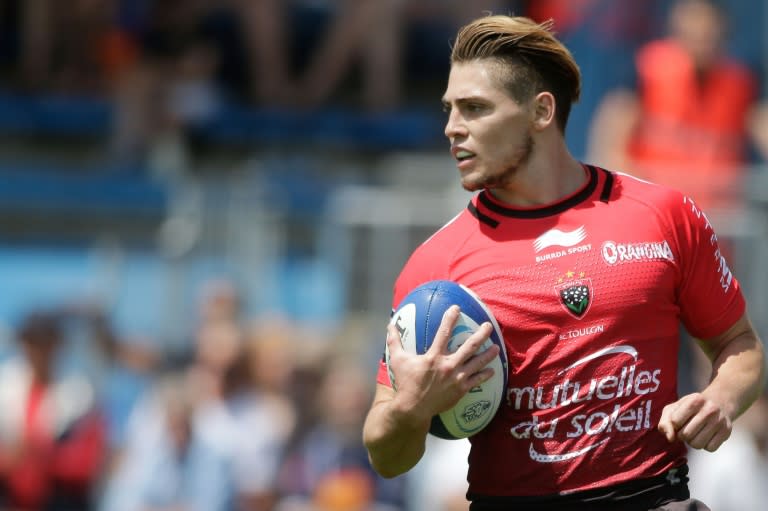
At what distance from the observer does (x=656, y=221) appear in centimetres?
417

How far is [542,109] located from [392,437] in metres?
1.09

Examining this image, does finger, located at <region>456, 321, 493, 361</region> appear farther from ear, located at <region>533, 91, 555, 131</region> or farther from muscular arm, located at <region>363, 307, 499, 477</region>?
ear, located at <region>533, 91, 555, 131</region>

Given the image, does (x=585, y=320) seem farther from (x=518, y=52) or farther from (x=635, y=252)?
(x=518, y=52)

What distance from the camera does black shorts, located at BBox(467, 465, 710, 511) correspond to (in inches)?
158

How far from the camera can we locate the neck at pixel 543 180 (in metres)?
4.23

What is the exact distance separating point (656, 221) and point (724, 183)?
4.83 metres

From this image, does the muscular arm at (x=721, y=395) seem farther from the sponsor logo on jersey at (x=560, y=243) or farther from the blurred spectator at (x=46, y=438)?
the blurred spectator at (x=46, y=438)

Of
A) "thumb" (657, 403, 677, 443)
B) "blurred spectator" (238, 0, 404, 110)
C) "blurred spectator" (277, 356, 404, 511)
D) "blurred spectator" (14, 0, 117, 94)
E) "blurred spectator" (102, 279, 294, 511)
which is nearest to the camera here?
"thumb" (657, 403, 677, 443)

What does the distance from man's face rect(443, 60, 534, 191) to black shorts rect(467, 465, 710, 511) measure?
95cm

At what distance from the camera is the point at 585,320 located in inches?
160

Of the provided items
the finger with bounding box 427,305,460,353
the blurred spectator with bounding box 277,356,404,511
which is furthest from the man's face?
the blurred spectator with bounding box 277,356,404,511

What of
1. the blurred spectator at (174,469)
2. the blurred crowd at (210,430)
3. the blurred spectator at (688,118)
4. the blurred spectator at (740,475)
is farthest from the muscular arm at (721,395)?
the blurred spectator at (174,469)

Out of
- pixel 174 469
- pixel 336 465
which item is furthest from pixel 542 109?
pixel 174 469

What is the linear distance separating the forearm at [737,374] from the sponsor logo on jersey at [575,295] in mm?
423
